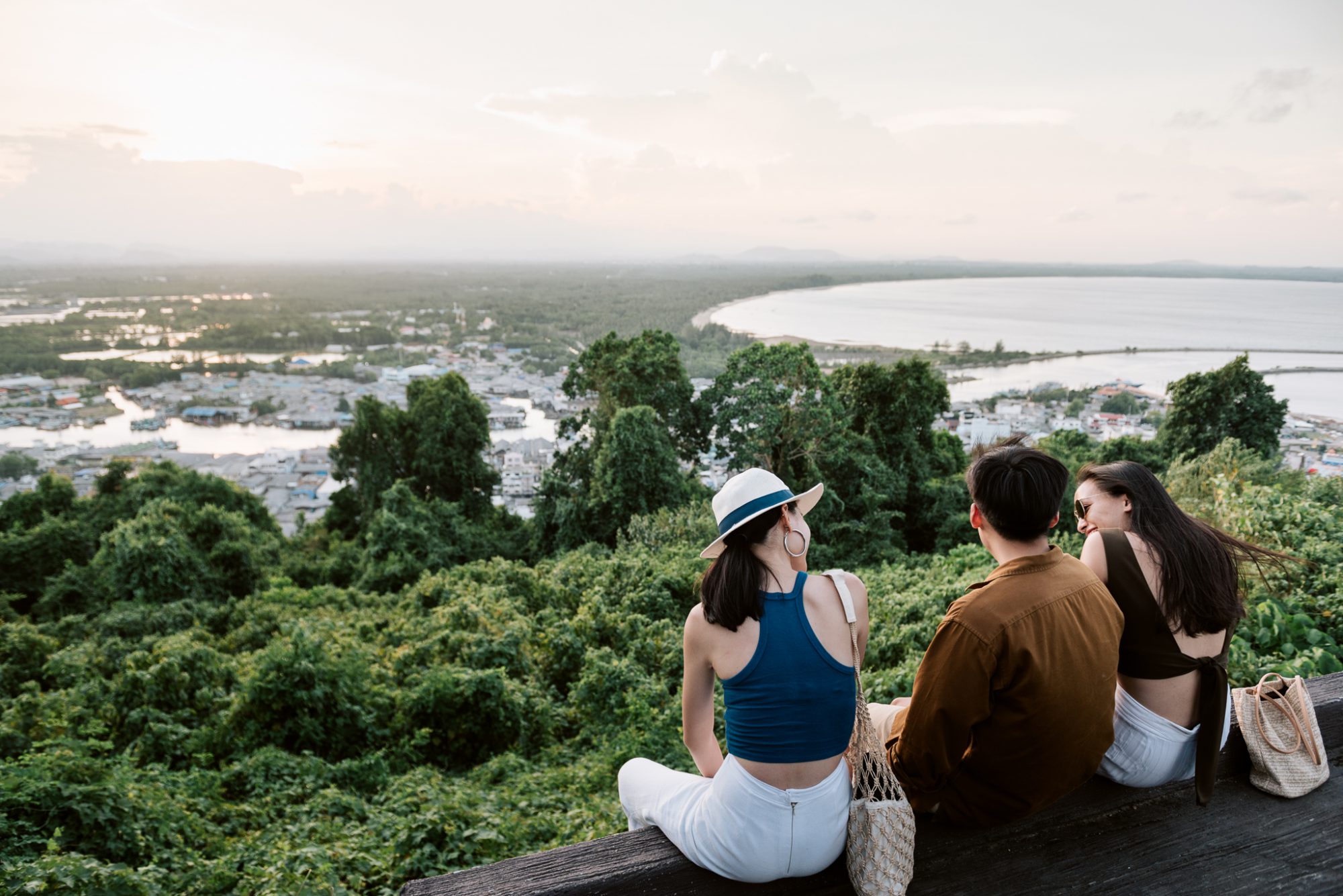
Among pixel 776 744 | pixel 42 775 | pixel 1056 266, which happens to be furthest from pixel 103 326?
pixel 1056 266

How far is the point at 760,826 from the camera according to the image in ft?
4.51

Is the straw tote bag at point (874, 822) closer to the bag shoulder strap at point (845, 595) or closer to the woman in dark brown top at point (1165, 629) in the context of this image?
the bag shoulder strap at point (845, 595)

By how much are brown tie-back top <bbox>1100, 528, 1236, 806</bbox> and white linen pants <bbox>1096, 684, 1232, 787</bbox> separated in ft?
0.10

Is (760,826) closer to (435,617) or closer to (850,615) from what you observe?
(850,615)

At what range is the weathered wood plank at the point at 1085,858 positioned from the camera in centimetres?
138

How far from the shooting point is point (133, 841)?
326cm

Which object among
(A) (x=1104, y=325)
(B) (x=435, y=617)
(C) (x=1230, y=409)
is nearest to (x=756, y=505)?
(B) (x=435, y=617)

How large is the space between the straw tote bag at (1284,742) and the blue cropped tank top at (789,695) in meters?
1.15

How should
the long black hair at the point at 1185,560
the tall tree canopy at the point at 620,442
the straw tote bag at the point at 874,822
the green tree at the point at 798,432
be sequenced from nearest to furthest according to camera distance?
the straw tote bag at the point at 874,822 → the long black hair at the point at 1185,560 → the tall tree canopy at the point at 620,442 → the green tree at the point at 798,432

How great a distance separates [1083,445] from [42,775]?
17.8m

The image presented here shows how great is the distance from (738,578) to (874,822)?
21.8 inches

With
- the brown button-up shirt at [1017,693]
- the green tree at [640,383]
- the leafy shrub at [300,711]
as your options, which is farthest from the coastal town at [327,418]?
the brown button-up shirt at [1017,693]

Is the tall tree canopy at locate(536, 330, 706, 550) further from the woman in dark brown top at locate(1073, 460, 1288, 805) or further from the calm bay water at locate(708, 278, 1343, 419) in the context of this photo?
the calm bay water at locate(708, 278, 1343, 419)

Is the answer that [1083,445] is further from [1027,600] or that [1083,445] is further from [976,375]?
[1027,600]
